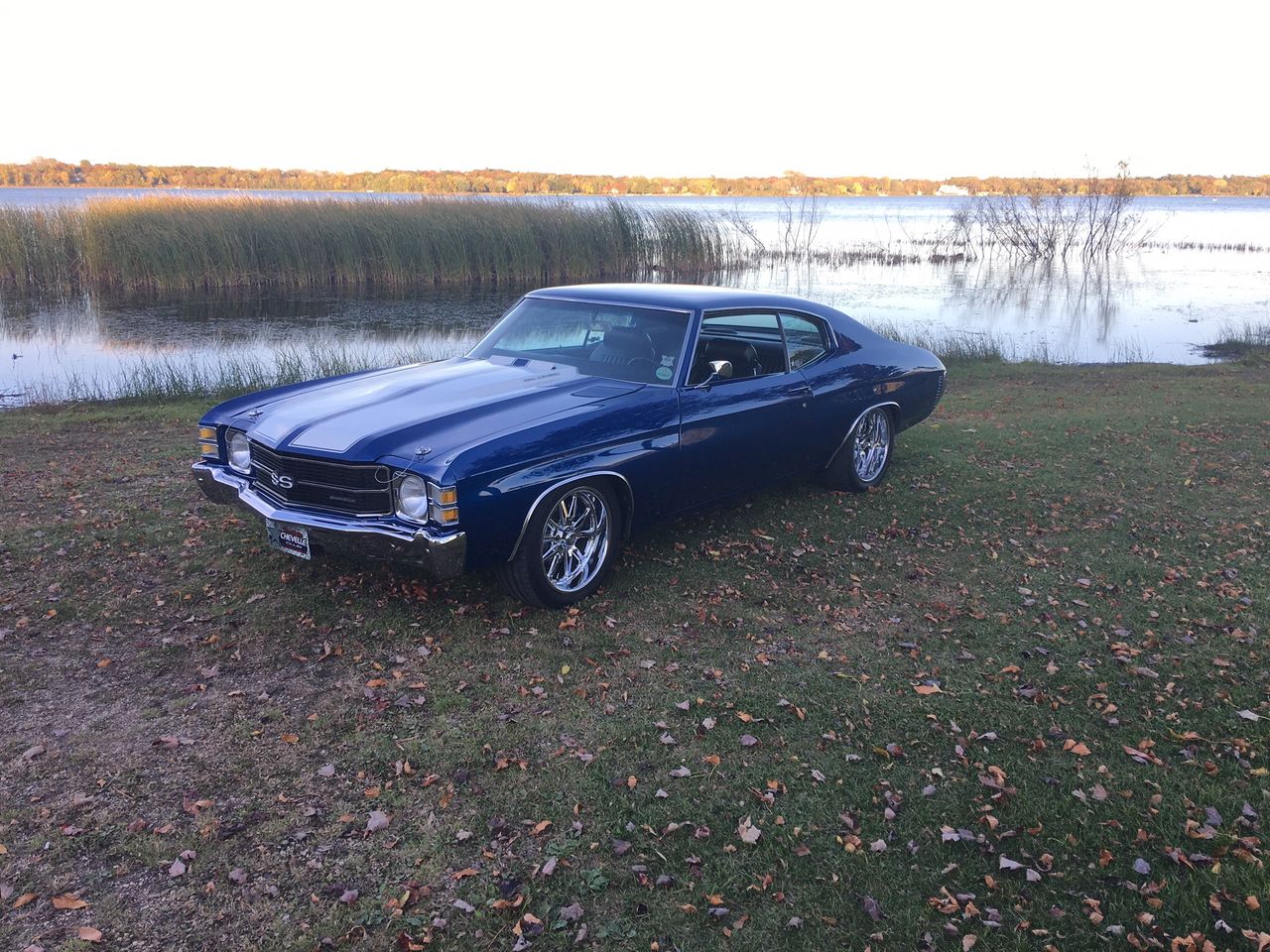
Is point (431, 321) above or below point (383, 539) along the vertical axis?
below

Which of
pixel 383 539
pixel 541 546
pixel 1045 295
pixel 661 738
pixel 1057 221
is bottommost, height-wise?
pixel 661 738

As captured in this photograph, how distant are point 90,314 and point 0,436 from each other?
11549 millimetres

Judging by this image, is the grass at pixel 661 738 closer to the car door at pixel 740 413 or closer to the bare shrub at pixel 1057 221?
the car door at pixel 740 413

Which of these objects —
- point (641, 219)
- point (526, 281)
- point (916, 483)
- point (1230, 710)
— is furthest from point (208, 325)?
point (1230, 710)

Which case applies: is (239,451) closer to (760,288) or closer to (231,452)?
(231,452)

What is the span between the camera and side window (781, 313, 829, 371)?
695 centimetres

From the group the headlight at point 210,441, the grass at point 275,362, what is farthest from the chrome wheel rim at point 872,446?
the grass at point 275,362

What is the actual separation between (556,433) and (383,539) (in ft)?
3.43

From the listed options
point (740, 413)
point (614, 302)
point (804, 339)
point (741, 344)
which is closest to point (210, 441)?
point (614, 302)

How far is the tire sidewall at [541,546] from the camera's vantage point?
5055mm

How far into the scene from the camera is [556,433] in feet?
16.7

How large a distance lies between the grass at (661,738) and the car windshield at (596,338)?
48.7 inches

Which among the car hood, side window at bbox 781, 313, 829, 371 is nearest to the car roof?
side window at bbox 781, 313, 829, 371

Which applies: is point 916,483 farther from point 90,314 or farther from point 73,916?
point 90,314
